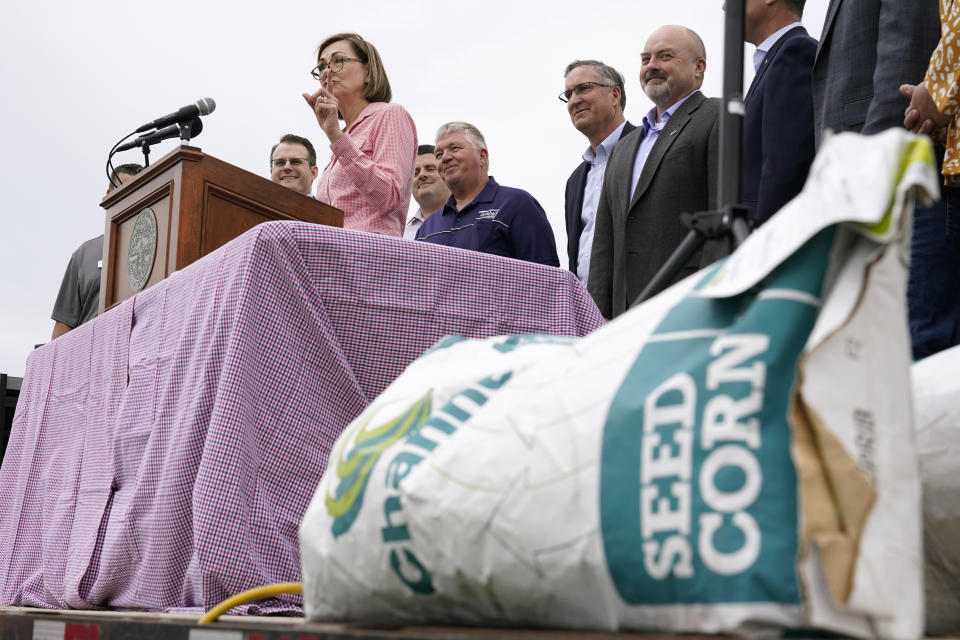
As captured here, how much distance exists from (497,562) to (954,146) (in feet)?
5.01

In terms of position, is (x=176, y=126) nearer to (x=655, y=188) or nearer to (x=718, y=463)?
(x=655, y=188)

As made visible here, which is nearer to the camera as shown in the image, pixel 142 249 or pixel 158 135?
pixel 142 249

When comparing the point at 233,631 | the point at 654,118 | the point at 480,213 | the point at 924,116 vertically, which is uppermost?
the point at 654,118

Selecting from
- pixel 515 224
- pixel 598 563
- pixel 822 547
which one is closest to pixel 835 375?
pixel 822 547

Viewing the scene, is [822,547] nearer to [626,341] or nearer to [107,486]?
[626,341]

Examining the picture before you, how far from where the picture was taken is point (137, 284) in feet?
8.37

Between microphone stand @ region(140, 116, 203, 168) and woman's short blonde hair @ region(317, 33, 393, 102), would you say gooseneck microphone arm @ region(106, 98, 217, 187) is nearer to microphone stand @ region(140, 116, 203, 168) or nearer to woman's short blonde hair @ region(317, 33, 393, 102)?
microphone stand @ region(140, 116, 203, 168)

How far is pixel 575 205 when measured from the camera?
157 inches

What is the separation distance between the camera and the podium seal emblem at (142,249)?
98.7 inches

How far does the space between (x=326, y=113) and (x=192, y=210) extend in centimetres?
56

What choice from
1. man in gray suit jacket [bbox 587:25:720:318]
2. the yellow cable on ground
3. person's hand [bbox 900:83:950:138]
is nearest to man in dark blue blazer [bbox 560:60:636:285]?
man in gray suit jacket [bbox 587:25:720:318]

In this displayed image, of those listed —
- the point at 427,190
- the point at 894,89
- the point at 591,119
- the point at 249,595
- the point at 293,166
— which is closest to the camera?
the point at 249,595

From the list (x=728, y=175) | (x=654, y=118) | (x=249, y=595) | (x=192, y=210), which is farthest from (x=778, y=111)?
(x=249, y=595)

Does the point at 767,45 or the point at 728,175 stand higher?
the point at 767,45
